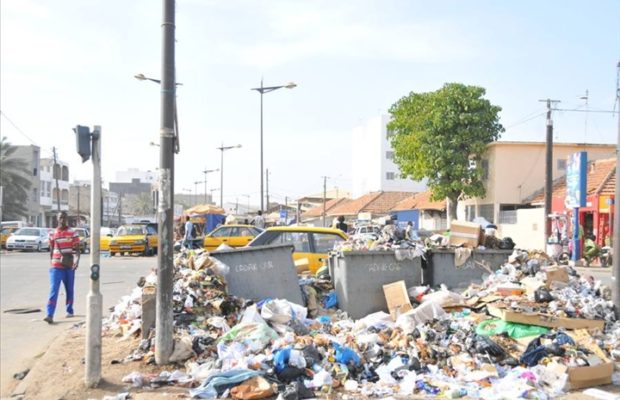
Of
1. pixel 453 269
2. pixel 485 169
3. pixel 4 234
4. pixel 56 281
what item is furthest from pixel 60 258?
pixel 4 234

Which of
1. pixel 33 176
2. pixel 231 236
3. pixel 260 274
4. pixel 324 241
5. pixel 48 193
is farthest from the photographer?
pixel 48 193

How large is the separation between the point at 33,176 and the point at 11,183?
1678 centimetres

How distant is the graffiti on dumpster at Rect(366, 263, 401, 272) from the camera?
9.28 meters

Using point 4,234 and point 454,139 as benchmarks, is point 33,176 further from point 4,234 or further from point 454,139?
point 454,139

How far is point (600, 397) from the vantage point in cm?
596

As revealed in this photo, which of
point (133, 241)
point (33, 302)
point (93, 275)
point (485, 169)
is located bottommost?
point (133, 241)

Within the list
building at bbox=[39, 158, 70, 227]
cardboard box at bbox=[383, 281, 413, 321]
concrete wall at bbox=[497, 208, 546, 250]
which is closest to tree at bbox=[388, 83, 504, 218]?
concrete wall at bbox=[497, 208, 546, 250]

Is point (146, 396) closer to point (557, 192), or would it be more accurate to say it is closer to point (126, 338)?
point (126, 338)

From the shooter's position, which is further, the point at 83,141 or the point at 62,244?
the point at 62,244

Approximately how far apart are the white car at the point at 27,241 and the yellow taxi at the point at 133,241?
307 inches

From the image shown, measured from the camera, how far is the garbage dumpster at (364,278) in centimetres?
914

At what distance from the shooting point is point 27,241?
3481 centimetres

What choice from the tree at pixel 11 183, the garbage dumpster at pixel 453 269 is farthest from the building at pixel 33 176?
the garbage dumpster at pixel 453 269

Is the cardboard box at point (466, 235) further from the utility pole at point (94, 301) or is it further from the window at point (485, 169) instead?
the window at point (485, 169)
